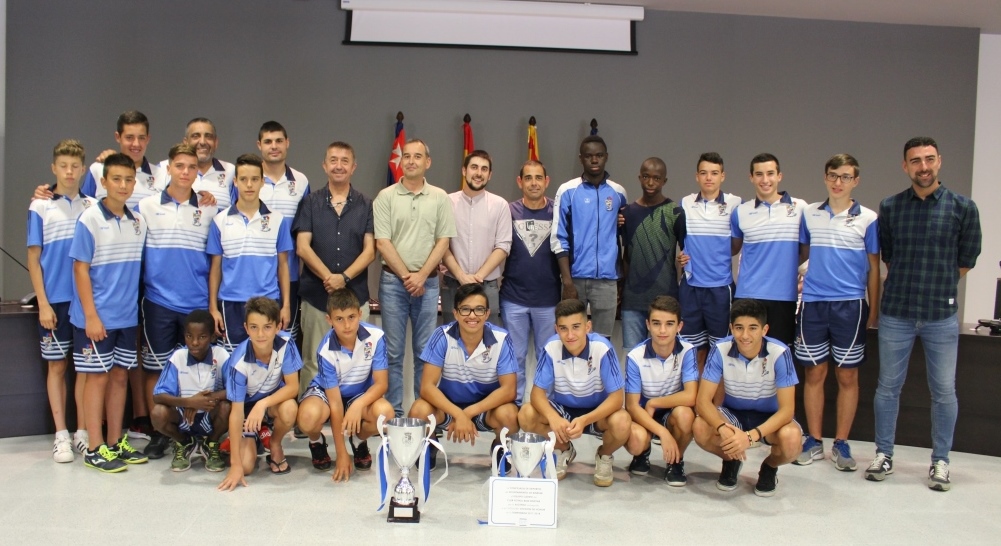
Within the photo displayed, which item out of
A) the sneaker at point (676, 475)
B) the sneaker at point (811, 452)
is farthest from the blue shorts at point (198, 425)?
the sneaker at point (811, 452)

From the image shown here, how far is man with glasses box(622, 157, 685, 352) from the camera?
4.41 meters

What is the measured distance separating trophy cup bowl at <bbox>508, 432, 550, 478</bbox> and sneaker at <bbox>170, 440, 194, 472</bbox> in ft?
5.52

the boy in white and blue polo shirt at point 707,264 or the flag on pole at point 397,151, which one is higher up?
the flag on pole at point 397,151

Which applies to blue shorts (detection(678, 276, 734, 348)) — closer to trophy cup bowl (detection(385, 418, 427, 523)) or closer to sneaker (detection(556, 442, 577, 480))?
sneaker (detection(556, 442, 577, 480))

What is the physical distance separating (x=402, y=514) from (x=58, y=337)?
2.21 meters

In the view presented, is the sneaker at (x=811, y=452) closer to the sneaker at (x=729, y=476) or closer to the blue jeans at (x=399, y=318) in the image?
the sneaker at (x=729, y=476)

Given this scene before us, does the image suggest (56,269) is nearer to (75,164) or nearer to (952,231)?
(75,164)

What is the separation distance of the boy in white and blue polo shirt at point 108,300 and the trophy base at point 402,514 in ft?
4.92

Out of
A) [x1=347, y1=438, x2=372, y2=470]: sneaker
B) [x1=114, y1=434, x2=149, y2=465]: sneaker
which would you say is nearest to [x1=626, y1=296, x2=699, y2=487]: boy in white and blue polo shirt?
[x1=347, y1=438, x2=372, y2=470]: sneaker

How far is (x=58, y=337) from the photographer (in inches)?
161

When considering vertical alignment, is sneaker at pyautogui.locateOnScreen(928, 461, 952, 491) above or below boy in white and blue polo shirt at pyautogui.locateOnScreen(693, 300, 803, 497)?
below

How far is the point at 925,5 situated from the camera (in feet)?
21.5

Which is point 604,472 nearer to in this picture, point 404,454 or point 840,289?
point 404,454

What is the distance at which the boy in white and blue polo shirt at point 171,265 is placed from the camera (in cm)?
403
